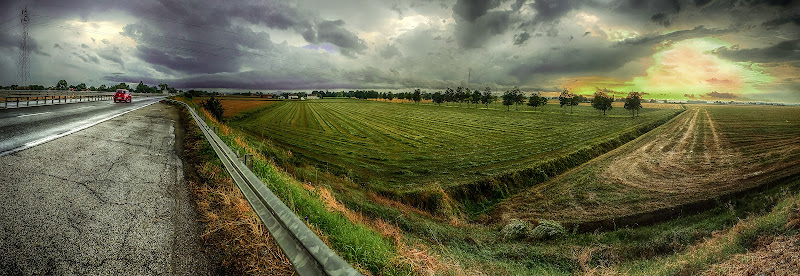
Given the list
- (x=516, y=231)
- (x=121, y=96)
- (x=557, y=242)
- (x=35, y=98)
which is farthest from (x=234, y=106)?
(x=557, y=242)

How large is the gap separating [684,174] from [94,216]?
2167 cm

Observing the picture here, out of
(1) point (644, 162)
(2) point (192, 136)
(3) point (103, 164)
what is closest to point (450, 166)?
(1) point (644, 162)

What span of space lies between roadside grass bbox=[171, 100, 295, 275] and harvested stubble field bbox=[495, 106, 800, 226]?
1309cm

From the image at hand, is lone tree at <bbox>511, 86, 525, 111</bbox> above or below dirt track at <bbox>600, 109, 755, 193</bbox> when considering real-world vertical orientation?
above

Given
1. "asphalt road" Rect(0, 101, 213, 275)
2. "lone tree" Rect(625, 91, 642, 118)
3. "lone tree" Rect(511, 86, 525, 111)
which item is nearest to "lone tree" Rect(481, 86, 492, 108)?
"lone tree" Rect(511, 86, 525, 111)

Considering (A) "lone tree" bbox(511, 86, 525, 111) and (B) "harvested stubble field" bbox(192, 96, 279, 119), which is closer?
(B) "harvested stubble field" bbox(192, 96, 279, 119)

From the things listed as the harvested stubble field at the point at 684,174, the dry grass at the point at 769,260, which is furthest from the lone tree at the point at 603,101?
the dry grass at the point at 769,260

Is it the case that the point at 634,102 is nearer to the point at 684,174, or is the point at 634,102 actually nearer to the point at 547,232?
the point at 684,174

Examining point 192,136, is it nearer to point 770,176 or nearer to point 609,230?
point 609,230

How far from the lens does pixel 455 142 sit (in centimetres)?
3175

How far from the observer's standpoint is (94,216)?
11.2ft

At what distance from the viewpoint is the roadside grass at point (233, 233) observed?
2676mm

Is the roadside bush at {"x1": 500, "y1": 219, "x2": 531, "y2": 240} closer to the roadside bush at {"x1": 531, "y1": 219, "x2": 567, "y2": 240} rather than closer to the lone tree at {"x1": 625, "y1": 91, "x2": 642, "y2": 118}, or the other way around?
the roadside bush at {"x1": 531, "y1": 219, "x2": 567, "y2": 240}

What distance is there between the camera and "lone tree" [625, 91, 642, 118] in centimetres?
4988
